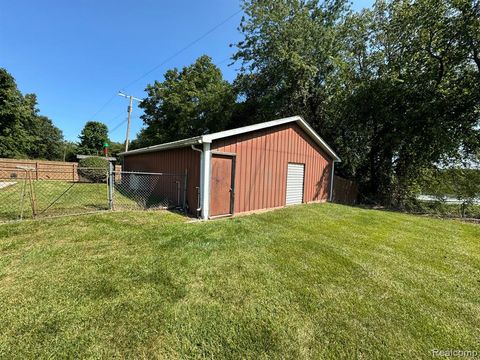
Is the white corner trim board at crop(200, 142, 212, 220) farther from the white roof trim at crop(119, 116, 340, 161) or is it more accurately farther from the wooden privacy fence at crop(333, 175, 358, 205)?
the wooden privacy fence at crop(333, 175, 358, 205)

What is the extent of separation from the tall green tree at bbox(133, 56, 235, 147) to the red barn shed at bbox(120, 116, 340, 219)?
32.6 ft

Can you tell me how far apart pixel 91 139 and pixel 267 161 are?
3932 centimetres

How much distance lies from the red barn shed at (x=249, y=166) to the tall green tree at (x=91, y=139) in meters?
33.2

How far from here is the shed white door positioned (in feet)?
30.3

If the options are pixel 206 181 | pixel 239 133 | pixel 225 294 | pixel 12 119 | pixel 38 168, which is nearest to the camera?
pixel 225 294

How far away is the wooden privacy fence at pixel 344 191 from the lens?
12195 millimetres

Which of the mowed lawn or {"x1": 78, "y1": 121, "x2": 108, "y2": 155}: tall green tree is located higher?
{"x1": 78, "y1": 121, "x2": 108, "y2": 155}: tall green tree

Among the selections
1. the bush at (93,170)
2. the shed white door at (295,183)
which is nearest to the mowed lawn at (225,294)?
the shed white door at (295,183)

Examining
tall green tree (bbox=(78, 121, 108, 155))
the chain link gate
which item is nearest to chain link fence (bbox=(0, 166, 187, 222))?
the chain link gate

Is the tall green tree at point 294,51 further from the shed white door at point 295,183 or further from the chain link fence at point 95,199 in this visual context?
the chain link fence at point 95,199

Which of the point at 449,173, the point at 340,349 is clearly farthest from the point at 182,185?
the point at 449,173

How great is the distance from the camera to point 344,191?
509 inches

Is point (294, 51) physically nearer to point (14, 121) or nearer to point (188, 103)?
point (188, 103)

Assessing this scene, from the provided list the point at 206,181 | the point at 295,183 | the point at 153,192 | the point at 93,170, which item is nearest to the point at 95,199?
the point at 153,192
